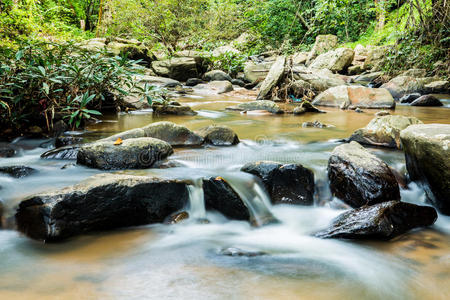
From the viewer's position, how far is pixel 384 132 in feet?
14.9

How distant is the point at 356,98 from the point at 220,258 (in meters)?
7.30

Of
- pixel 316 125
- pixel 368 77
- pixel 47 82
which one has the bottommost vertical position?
pixel 316 125

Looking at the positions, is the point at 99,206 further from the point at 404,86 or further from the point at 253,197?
the point at 404,86

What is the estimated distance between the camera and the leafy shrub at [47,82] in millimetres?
4207

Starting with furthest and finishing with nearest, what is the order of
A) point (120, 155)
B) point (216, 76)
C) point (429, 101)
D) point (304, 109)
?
1. point (216, 76)
2. point (429, 101)
3. point (304, 109)
4. point (120, 155)

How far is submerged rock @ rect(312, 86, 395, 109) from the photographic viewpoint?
822 centimetres

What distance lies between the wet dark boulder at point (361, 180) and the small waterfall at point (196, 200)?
4.17ft

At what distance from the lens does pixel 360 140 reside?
4.68m

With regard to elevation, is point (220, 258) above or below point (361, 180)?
below

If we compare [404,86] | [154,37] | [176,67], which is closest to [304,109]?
[404,86]

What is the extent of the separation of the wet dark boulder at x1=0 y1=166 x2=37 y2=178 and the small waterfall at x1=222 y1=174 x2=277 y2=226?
1941 millimetres

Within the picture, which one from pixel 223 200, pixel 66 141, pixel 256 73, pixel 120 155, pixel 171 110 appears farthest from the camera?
pixel 256 73

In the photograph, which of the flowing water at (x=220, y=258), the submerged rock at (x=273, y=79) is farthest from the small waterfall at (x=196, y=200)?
the submerged rock at (x=273, y=79)

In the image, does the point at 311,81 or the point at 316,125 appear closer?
the point at 316,125
